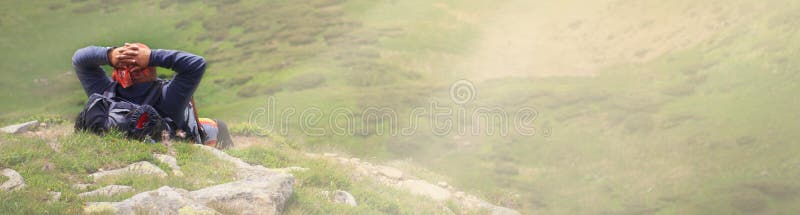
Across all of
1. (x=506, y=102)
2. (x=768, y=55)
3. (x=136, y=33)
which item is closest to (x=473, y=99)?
(x=506, y=102)

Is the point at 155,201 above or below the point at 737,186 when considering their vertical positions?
above

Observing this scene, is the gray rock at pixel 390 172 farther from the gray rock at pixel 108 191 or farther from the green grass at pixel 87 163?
the gray rock at pixel 108 191

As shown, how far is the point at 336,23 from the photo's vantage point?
67562mm

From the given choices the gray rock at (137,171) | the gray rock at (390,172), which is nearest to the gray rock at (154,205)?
the gray rock at (137,171)

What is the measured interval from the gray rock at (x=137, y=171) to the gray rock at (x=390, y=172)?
6.39m

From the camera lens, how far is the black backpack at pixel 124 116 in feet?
33.8

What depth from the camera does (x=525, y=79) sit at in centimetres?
4903

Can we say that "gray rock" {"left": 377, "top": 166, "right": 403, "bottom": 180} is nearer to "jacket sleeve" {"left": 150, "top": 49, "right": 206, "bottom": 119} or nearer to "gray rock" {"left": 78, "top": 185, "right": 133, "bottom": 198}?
"jacket sleeve" {"left": 150, "top": 49, "right": 206, "bottom": 119}

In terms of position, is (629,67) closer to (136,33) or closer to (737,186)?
(737,186)

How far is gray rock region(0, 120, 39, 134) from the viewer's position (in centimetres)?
1340

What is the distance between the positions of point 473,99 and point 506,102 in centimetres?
250

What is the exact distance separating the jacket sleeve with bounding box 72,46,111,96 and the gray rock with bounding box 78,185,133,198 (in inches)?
76.8

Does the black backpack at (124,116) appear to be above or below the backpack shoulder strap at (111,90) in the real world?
below

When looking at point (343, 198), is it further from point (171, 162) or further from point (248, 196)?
point (171, 162)
